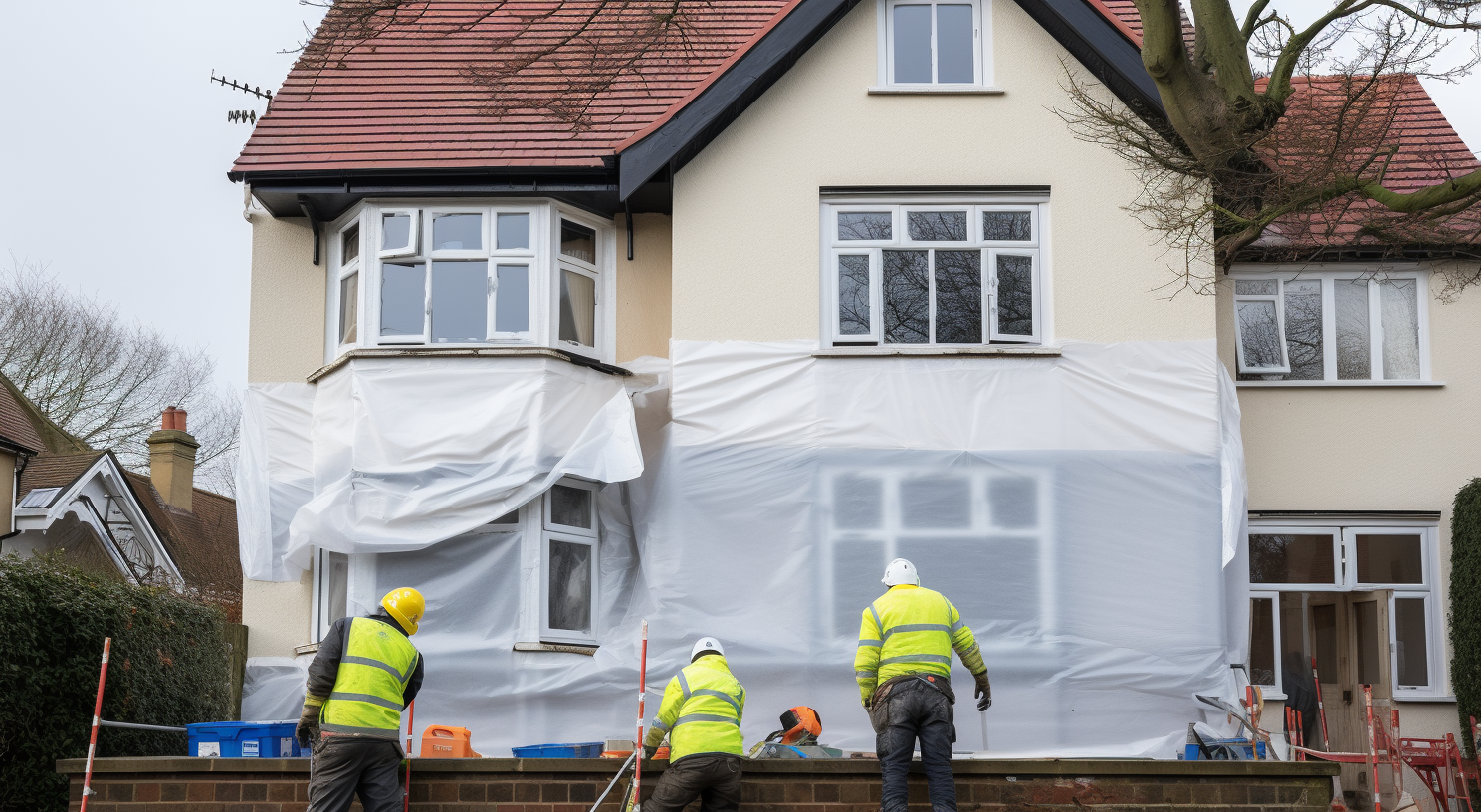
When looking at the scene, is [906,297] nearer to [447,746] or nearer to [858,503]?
[858,503]

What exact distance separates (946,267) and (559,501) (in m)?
4.04

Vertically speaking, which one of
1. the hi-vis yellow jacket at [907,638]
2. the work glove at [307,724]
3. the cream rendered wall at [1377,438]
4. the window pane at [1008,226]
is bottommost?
the work glove at [307,724]

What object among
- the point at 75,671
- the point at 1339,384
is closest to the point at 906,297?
the point at 1339,384

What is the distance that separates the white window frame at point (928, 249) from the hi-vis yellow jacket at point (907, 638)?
375cm

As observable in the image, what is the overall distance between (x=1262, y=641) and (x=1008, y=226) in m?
4.64

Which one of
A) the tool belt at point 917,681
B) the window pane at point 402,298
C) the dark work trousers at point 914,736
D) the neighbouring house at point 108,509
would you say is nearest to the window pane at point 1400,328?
the tool belt at point 917,681

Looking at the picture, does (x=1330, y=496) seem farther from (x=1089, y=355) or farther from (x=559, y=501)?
(x=559, y=501)

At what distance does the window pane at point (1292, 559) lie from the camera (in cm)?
A: 1442

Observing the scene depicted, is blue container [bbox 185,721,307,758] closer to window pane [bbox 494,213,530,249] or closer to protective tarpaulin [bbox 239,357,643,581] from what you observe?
protective tarpaulin [bbox 239,357,643,581]

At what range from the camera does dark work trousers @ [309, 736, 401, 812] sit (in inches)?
356

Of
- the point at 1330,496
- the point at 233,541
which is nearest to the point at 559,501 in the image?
the point at 1330,496

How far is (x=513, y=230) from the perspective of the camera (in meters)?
14.0

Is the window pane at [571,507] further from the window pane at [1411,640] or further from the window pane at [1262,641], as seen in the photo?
the window pane at [1411,640]

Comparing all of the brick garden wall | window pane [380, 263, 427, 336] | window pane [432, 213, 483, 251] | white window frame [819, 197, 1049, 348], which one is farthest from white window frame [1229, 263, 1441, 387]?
window pane [380, 263, 427, 336]
